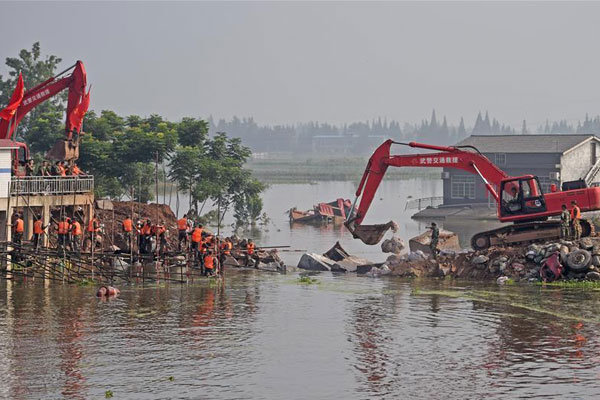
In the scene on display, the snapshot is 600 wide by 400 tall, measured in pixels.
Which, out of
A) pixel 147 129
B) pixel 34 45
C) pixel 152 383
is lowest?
pixel 152 383

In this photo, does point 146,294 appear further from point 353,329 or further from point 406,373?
point 406,373

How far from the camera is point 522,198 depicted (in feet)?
146

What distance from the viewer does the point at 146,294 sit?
39.1 metres

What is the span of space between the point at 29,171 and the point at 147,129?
2321cm

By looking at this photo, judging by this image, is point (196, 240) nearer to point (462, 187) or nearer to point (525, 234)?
point (525, 234)

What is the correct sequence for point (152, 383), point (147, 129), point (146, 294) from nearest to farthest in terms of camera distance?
point (152, 383), point (146, 294), point (147, 129)

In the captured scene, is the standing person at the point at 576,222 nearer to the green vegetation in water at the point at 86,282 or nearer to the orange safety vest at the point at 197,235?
the orange safety vest at the point at 197,235

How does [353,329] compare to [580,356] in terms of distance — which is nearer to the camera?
[580,356]

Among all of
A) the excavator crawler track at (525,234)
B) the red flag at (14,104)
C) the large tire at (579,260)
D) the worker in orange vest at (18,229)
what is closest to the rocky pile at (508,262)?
the large tire at (579,260)

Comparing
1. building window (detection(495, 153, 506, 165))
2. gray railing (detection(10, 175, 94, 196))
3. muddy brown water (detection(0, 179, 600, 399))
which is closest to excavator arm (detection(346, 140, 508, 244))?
muddy brown water (detection(0, 179, 600, 399))

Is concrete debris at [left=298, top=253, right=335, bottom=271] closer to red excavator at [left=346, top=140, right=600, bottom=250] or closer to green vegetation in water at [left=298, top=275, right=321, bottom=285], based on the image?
red excavator at [left=346, top=140, right=600, bottom=250]

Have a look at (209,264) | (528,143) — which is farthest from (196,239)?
(528,143)

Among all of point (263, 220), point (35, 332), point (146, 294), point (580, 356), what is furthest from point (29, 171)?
point (263, 220)

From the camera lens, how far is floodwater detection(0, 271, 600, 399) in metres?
25.4
